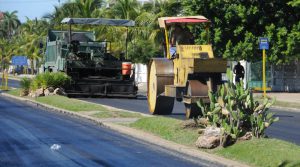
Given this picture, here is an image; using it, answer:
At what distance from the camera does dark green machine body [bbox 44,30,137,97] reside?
103ft

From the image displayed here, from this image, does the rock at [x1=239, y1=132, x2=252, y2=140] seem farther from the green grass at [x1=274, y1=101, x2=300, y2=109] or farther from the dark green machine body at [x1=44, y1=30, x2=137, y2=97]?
the dark green machine body at [x1=44, y1=30, x2=137, y2=97]

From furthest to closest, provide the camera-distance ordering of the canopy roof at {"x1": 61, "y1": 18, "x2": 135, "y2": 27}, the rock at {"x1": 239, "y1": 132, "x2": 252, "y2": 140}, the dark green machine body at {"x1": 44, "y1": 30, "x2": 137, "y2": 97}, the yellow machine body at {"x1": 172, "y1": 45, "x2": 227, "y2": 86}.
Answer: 1. the dark green machine body at {"x1": 44, "y1": 30, "x2": 137, "y2": 97}
2. the canopy roof at {"x1": 61, "y1": 18, "x2": 135, "y2": 27}
3. the yellow machine body at {"x1": 172, "y1": 45, "x2": 227, "y2": 86}
4. the rock at {"x1": 239, "y1": 132, "x2": 252, "y2": 140}

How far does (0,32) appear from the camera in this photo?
144250 mm

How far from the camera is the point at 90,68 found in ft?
106

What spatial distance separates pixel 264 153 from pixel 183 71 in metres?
8.35

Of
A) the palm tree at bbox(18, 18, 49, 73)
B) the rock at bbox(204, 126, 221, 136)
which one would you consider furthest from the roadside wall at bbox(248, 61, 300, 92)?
the palm tree at bbox(18, 18, 49, 73)

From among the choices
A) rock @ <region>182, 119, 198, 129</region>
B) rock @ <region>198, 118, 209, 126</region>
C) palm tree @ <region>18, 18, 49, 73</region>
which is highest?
palm tree @ <region>18, 18, 49, 73</region>

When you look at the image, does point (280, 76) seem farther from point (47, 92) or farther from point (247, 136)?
point (247, 136)

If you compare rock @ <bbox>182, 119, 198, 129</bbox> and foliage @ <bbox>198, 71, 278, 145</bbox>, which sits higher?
foliage @ <bbox>198, 71, 278, 145</bbox>

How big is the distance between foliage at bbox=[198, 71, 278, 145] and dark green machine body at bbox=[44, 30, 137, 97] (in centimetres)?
1906

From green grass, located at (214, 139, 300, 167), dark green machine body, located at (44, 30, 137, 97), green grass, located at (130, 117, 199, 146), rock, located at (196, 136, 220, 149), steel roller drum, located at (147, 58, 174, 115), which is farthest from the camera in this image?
dark green machine body, located at (44, 30, 137, 97)

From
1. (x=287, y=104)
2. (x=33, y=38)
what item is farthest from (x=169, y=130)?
(x=33, y=38)

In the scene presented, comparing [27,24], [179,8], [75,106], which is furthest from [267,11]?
[27,24]

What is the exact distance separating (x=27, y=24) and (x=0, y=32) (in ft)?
130
